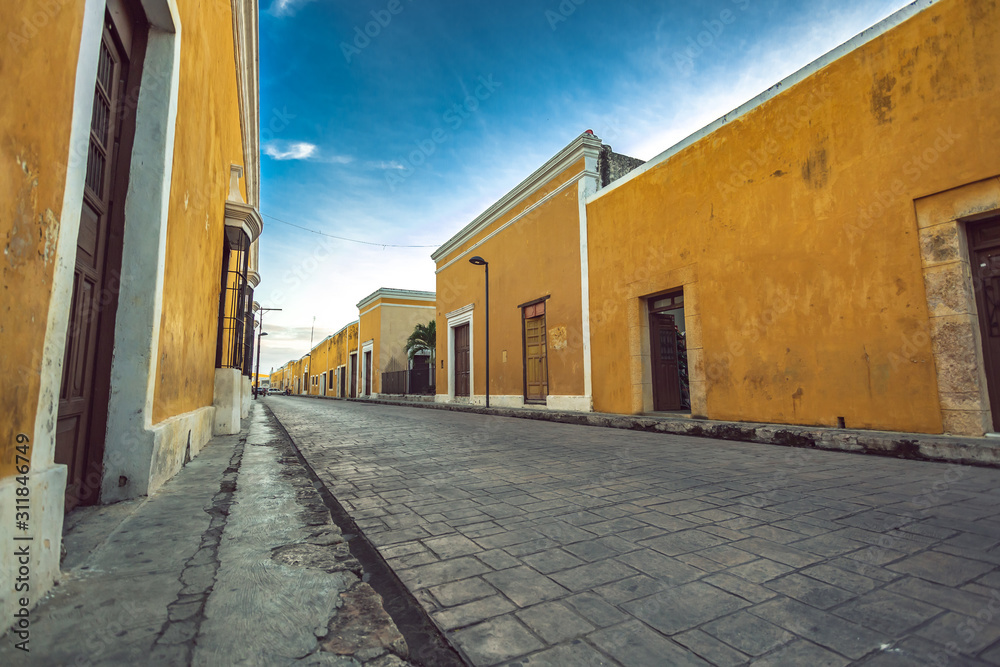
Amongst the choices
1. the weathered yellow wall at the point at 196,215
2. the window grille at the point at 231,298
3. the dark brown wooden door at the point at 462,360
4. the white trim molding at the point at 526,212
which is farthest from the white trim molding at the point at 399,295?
the weathered yellow wall at the point at 196,215

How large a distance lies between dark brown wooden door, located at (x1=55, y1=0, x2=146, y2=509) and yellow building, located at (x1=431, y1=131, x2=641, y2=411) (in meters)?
9.32

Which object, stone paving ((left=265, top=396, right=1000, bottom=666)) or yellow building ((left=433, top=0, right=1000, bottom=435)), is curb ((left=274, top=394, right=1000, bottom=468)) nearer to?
stone paving ((left=265, top=396, right=1000, bottom=666))

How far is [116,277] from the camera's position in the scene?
2.88 meters

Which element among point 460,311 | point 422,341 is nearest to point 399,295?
point 422,341

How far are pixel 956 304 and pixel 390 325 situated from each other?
26.5 metres

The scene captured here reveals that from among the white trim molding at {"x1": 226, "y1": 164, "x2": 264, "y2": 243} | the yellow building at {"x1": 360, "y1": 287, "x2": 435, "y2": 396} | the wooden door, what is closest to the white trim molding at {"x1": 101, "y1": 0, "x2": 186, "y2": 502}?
the white trim molding at {"x1": 226, "y1": 164, "x2": 264, "y2": 243}

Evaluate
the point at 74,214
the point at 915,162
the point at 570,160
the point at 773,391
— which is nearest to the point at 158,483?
the point at 74,214

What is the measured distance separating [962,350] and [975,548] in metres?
4.02

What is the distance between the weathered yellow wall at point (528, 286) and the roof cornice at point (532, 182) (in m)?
0.21

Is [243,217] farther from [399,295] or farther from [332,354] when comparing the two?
[332,354]

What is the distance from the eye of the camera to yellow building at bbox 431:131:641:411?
11586mm

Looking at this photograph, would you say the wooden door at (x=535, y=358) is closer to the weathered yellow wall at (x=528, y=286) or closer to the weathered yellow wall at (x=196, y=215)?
the weathered yellow wall at (x=528, y=286)

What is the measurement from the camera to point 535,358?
1366 centimetres

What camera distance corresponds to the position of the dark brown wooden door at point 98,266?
2.50m
